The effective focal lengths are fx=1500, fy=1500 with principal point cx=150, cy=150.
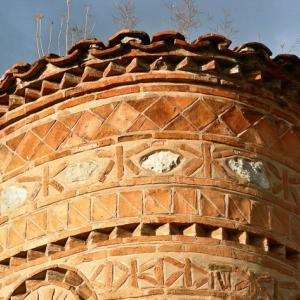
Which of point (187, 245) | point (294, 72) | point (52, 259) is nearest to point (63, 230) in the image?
Answer: point (52, 259)

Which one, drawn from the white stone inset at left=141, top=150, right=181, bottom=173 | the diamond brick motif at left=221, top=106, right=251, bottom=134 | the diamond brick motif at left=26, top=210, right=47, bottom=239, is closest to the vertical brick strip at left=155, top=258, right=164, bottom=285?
the white stone inset at left=141, top=150, right=181, bottom=173

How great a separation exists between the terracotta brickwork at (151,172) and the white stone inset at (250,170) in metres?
0.01

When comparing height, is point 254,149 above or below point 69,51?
below

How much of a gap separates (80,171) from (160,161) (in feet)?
1.91

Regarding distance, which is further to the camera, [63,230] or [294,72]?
[294,72]

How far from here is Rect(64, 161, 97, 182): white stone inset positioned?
10672 millimetres

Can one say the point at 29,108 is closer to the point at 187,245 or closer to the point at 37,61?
the point at 37,61

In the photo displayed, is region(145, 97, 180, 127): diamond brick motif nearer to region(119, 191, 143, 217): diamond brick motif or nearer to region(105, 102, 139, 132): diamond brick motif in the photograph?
region(105, 102, 139, 132): diamond brick motif

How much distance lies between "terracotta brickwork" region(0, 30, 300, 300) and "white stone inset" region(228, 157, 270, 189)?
0.01m

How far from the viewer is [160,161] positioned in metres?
10.6

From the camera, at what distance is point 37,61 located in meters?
11.2

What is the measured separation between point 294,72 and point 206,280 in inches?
80.7

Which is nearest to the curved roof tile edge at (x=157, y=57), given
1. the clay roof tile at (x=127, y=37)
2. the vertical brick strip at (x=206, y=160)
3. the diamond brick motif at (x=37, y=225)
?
the clay roof tile at (x=127, y=37)

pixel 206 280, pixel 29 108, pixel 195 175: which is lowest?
pixel 206 280
